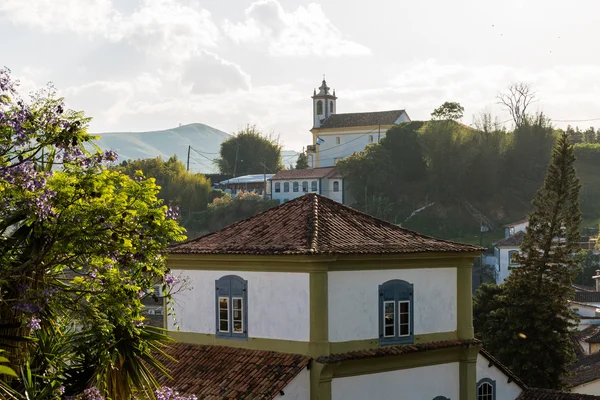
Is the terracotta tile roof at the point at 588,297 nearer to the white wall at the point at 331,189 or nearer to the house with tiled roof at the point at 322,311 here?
the white wall at the point at 331,189

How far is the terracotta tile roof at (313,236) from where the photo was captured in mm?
18828

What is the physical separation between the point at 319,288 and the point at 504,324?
20.3 meters

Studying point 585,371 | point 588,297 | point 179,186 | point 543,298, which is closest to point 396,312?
point 543,298

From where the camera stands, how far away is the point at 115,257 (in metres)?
11.3

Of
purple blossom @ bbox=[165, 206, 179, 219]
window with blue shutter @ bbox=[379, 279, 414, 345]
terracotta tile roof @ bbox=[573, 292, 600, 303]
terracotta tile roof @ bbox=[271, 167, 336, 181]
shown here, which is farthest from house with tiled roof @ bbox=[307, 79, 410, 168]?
purple blossom @ bbox=[165, 206, 179, 219]

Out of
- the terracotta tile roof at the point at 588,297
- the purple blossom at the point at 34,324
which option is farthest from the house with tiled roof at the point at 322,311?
the terracotta tile roof at the point at 588,297

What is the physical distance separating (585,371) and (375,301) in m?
25.4

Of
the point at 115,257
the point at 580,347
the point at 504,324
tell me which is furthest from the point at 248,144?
the point at 115,257

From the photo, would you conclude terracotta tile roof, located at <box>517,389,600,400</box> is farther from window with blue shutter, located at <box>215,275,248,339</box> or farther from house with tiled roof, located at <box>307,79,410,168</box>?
house with tiled roof, located at <box>307,79,410,168</box>

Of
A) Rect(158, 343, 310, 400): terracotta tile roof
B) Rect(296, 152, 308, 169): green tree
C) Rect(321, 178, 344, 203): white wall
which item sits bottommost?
Rect(158, 343, 310, 400): terracotta tile roof

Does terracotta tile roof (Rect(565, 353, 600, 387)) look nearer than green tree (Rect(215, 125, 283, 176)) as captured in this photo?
Yes

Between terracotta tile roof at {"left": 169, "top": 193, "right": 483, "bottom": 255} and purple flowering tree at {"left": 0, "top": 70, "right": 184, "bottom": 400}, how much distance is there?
6852 millimetres

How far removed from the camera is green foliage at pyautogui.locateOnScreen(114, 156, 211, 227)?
9325cm

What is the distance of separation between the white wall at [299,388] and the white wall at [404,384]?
525mm
